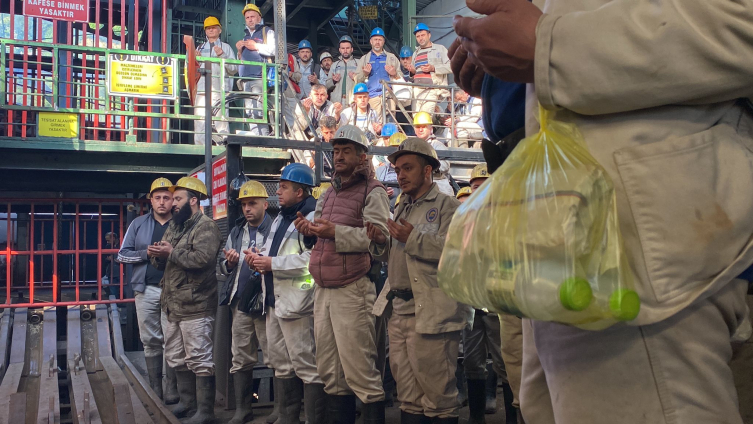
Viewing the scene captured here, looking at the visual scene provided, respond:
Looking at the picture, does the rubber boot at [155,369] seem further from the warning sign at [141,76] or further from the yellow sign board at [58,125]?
the warning sign at [141,76]

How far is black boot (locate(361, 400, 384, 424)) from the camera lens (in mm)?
5293

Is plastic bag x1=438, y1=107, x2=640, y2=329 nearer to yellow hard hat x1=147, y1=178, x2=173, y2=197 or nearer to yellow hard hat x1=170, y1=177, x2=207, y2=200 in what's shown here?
yellow hard hat x1=170, y1=177, x2=207, y2=200

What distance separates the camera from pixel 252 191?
273 inches

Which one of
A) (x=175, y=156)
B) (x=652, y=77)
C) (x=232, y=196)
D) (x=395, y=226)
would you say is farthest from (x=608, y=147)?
(x=175, y=156)

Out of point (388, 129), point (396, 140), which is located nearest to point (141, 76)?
point (388, 129)

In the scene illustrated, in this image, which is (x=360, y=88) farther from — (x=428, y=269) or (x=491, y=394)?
(x=428, y=269)

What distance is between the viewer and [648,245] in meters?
1.10

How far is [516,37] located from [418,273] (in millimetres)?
3828

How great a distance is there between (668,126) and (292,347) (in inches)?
211

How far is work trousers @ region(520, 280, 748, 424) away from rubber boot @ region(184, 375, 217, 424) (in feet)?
20.8

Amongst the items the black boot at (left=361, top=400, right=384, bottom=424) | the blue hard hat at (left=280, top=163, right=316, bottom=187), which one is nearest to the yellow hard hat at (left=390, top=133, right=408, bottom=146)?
the blue hard hat at (left=280, top=163, right=316, bottom=187)

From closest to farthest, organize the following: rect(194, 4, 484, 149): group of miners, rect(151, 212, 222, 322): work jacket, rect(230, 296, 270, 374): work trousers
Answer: rect(230, 296, 270, 374): work trousers < rect(151, 212, 222, 322): work jacket < rect(194, 4, 484, 149): group of miners

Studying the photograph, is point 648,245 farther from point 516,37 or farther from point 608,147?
point 516,37

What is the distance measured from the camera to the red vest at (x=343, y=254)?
5367 mm
